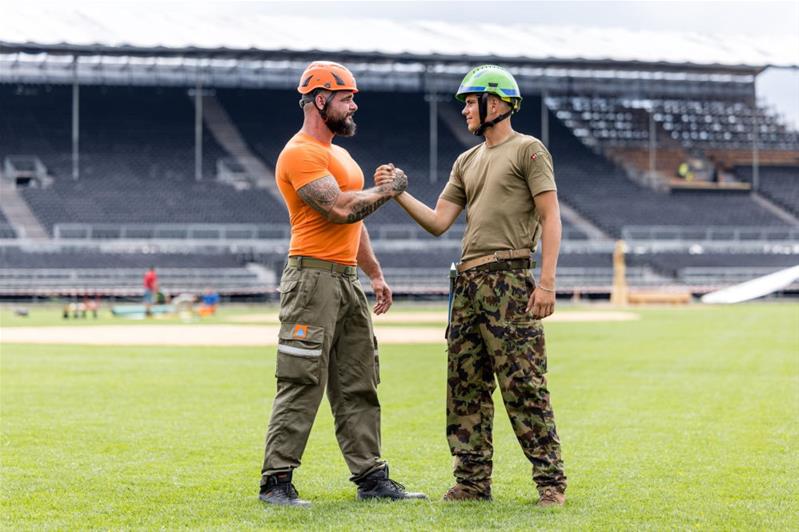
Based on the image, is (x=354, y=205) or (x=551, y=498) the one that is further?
(x=354, y=205)

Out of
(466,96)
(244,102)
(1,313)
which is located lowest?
(1,313)

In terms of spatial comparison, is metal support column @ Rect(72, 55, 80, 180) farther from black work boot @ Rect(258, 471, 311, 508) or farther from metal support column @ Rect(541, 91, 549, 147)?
black work boot @ Rect(258, 471, 311, 508)

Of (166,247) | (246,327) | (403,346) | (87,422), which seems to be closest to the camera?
(87,422)

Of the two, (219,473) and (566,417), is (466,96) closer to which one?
(219,473)

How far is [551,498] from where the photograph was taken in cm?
621

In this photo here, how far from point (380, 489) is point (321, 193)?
161 cm

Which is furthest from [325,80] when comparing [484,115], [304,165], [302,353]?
[302,353]

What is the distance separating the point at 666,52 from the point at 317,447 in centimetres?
5271

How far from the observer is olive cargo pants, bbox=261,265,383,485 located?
6316 millimetres

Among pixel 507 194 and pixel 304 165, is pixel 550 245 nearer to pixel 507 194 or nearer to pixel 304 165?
pixel 507 194

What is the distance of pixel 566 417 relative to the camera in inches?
413

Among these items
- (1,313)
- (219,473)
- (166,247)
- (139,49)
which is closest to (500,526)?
(219,473)

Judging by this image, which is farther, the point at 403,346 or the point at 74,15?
→ the point at 74,15

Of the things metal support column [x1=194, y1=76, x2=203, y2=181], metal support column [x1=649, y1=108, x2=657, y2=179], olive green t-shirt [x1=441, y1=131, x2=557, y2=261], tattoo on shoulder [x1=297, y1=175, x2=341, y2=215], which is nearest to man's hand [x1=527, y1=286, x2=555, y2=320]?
olive green t-shirt [x1=441, y1=131, x2=557, y2=261]
